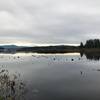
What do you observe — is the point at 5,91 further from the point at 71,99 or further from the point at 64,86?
the point at 64,86

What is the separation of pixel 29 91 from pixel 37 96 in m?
1.43

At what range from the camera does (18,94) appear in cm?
1376

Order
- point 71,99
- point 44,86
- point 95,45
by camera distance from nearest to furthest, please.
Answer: point 71,99, point 44,86, point 95,45

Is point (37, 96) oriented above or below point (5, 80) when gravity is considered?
below

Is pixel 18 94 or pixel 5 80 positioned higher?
pixel 5 80

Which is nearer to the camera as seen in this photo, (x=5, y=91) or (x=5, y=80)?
(x=5, y=80)

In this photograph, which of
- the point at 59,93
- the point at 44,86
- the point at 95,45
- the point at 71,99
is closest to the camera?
the point at 71,99

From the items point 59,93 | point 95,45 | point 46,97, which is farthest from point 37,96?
point 95,45

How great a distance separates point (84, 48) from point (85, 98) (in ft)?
438

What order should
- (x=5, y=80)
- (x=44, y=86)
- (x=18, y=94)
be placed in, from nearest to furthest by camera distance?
(x=5, y=80)
(x=18, y=94)
(x=44, y=86)

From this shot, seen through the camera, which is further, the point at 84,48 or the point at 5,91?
the point at 84,48

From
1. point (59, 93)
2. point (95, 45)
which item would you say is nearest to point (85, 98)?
point (59, 93)

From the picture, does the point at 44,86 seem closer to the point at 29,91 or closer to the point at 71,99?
the point at 29,91

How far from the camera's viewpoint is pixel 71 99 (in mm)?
15180
